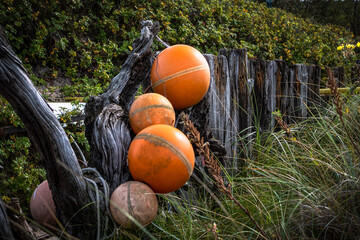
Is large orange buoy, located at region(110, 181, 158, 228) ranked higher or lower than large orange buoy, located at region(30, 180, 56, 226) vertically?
higher

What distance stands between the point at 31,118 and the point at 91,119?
930mm

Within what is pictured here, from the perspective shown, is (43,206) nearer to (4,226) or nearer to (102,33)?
(4,226)

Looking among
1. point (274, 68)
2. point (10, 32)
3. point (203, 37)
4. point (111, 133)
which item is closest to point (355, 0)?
point (203, 37)

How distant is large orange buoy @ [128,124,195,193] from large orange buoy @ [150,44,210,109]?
0.78m

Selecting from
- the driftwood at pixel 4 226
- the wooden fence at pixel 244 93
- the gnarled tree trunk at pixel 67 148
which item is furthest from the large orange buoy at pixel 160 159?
the wooden fence at pixel 244 93

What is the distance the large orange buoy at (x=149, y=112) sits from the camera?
111 inches

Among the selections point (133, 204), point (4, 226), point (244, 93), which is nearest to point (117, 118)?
point (133, 204)

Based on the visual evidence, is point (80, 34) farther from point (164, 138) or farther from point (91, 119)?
point (164, 138)

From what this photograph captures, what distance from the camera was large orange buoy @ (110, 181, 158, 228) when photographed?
2275mm

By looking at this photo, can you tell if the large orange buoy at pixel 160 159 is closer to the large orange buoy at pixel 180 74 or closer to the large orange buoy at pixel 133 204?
the large orange buoy at pixel 133 204

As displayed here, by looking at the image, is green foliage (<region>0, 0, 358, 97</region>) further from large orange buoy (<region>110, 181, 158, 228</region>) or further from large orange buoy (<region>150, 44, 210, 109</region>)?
large orange buoy (<region>110, 181, 158, 228</region>)

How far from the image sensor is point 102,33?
22.6 ft

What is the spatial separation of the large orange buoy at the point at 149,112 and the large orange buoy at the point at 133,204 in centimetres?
63

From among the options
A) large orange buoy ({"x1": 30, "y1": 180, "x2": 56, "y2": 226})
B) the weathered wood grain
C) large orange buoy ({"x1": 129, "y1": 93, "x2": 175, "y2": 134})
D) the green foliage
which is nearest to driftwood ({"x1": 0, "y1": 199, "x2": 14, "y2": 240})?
the weathered wood grain
